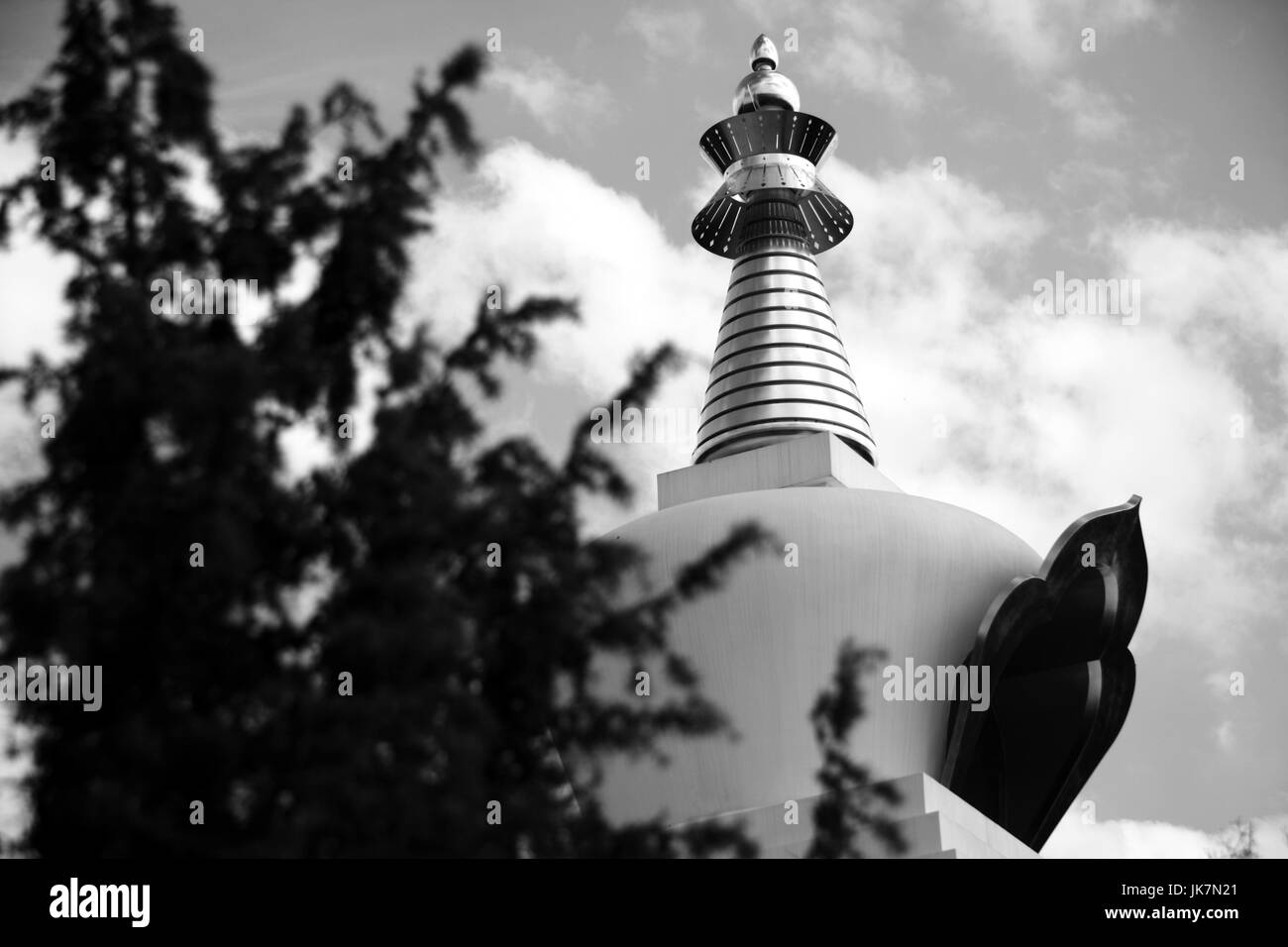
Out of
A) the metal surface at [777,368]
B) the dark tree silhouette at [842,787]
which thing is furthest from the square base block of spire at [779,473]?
the dark tree silhouette at [842,787]

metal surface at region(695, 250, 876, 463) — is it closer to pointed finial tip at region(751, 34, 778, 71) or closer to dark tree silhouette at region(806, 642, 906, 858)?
pointed finial tip at region(751, 34, 778, 71)

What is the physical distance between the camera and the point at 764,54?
2956cm

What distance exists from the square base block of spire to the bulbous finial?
24.5 feet

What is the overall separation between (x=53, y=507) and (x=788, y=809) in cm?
1223

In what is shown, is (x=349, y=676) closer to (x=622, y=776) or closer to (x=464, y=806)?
(x=464, y=806)

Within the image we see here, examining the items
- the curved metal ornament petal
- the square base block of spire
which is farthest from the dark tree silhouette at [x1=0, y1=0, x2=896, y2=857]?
the square base block of spire

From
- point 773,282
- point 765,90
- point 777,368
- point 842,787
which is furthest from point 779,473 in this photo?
point 842,787

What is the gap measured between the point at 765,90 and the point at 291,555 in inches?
934

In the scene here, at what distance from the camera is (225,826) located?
232 inches

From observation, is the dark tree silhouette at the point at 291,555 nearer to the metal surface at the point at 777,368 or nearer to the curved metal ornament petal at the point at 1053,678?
the curved metal ornament petal at the point at 1053,678

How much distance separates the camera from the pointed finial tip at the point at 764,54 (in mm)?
29547

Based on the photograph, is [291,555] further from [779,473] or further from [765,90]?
[765,90]
